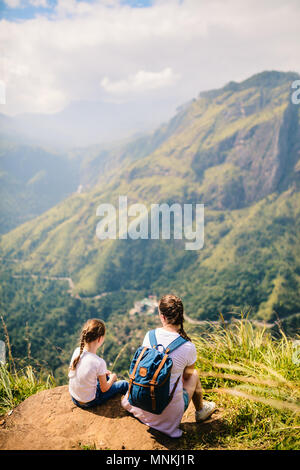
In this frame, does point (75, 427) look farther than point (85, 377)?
No

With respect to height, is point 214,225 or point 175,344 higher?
point 214,225

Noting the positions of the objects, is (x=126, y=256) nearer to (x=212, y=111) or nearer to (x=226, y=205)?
(x=226, y=205)

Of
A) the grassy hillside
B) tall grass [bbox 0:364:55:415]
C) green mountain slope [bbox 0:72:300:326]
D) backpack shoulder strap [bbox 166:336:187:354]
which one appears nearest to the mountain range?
green mountain slope [bbox 0:72:300:326]

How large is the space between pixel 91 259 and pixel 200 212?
53423 millimetres

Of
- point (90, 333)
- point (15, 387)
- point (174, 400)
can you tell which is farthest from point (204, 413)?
point (15, 387)

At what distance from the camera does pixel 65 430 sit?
2695 millimetres

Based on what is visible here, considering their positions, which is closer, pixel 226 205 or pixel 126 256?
pixel 126 256

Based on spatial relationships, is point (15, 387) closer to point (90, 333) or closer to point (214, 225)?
point (90, 333)

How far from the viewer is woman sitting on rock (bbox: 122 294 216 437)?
256 cm

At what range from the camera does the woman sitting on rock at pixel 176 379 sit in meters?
2.56

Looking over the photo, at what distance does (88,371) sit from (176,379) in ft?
3.67

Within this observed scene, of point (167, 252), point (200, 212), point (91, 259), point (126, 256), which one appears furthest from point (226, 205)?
point (91, 259)

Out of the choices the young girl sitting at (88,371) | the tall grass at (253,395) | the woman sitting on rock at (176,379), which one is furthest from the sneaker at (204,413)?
the young girl sitting at (88,371)

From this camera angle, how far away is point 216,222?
116 metres
